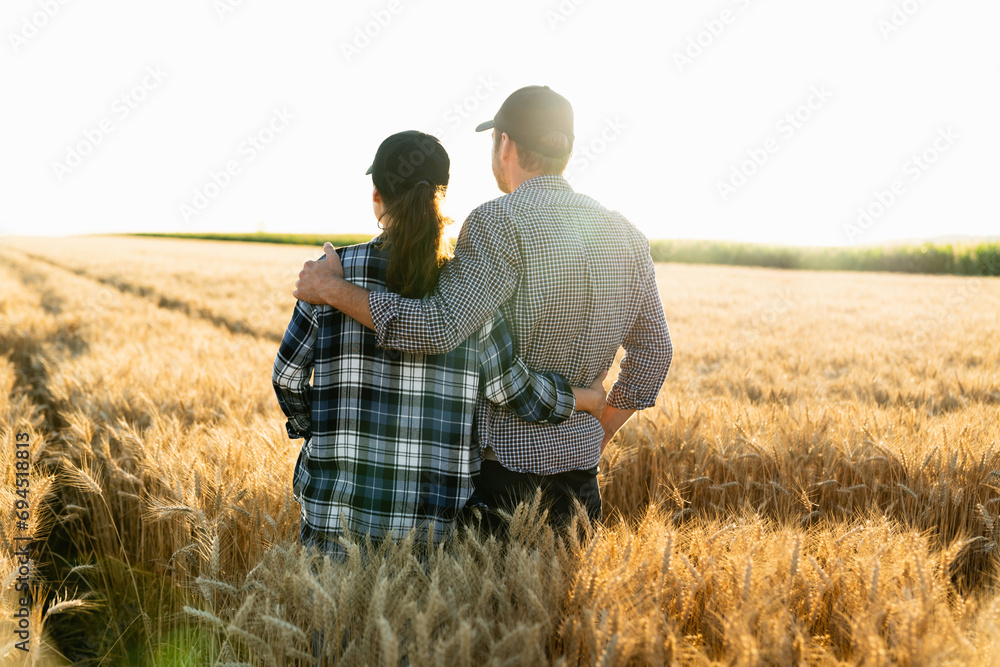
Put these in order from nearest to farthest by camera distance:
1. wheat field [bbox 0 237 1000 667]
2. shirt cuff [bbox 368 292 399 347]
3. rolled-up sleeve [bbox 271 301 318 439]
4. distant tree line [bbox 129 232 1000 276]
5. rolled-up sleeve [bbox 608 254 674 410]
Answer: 1. wheat field [bbox 0 237 1000 667]
2. shirt cuff [bbox 368 292 399 347]
3. rolled-up sleeve [bbox 271 301 318 439]
4. rolled-up sleeve [bbox 608 254 674 410]
5. distant tree line [bbox 129 232 1000 276]

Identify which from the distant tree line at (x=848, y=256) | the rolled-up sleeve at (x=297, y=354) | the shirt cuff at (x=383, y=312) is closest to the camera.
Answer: the shirt cuff at (x=383, y=312)

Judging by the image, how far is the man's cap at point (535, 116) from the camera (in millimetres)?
1665

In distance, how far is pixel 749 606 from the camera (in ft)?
3.74

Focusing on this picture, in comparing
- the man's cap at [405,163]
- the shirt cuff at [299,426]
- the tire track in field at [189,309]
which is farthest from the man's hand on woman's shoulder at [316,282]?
the tire track in field at [189,309]

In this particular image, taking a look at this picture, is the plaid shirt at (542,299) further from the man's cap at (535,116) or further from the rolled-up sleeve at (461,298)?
the man's cap at (535,116)

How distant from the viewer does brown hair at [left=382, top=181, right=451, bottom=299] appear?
155 centimetres

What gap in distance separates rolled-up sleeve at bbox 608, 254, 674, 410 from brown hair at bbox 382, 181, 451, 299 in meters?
0.69

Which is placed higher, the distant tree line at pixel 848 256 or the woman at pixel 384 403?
the distant tree line at pixel 848 256

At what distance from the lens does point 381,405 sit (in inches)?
63.7

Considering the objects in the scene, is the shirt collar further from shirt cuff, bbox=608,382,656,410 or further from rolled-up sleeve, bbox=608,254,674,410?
shirt cuff, bbox=608,382,656,410

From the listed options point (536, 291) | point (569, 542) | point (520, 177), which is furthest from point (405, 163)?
point (569, 542)

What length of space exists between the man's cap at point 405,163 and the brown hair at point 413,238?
0.02 m

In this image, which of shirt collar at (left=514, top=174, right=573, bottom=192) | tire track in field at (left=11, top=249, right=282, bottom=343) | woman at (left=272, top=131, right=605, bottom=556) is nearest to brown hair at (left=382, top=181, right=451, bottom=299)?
woman at (left=272, top=131, right=605, bottom=556)

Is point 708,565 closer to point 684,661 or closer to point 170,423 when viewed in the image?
point 684,661
